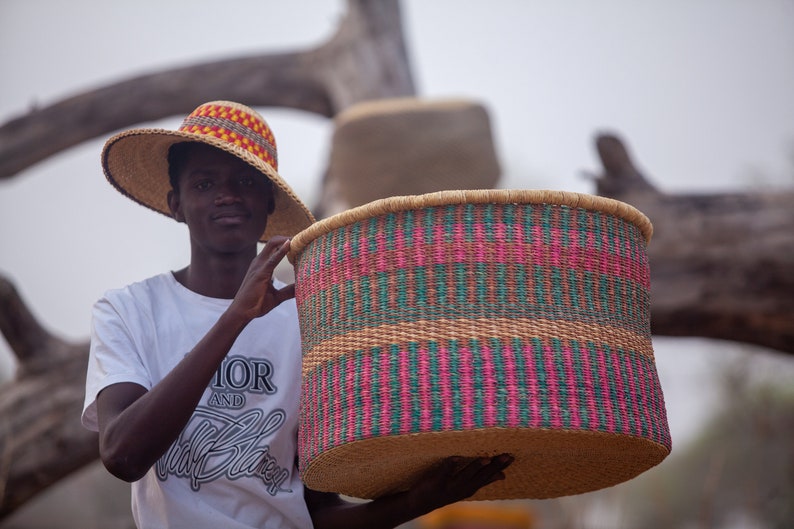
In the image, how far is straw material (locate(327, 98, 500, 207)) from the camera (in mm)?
4461

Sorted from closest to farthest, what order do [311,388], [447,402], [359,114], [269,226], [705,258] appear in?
1. [447,402]
2. [311,388]
3. [269,226]
4. [705,258]
5. [359,114]

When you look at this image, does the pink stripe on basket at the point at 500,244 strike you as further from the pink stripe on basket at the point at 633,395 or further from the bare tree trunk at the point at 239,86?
the bare tree trunk at the point at 239,86

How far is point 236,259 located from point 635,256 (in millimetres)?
859

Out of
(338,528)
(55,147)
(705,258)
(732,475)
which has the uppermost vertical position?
(55,147)

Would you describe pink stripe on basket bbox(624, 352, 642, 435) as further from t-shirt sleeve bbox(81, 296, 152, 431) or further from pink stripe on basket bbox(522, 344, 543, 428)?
t-shirt sleeve bbox(81, 296, 152, 431)

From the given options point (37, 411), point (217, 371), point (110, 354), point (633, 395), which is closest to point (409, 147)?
point (37, 411)

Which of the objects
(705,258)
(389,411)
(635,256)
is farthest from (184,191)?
(705,258)

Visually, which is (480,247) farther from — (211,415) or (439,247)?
(211,415)

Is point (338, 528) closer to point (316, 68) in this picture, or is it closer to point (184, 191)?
point (184, 191)

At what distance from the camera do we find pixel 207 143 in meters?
1.95

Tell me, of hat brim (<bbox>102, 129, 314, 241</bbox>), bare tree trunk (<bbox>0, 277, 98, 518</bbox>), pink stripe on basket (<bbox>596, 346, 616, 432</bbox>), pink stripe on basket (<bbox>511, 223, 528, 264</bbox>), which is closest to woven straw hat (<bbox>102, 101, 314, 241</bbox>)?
hat brim (<bbox>102, 129, 314, 241</bbox>)

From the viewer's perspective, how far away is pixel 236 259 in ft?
6.67

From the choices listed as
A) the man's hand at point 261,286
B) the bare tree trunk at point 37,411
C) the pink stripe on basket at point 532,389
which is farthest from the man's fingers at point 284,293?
the bare tree trunk at point 37,411

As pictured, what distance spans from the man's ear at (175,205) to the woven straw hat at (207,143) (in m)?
0.11
